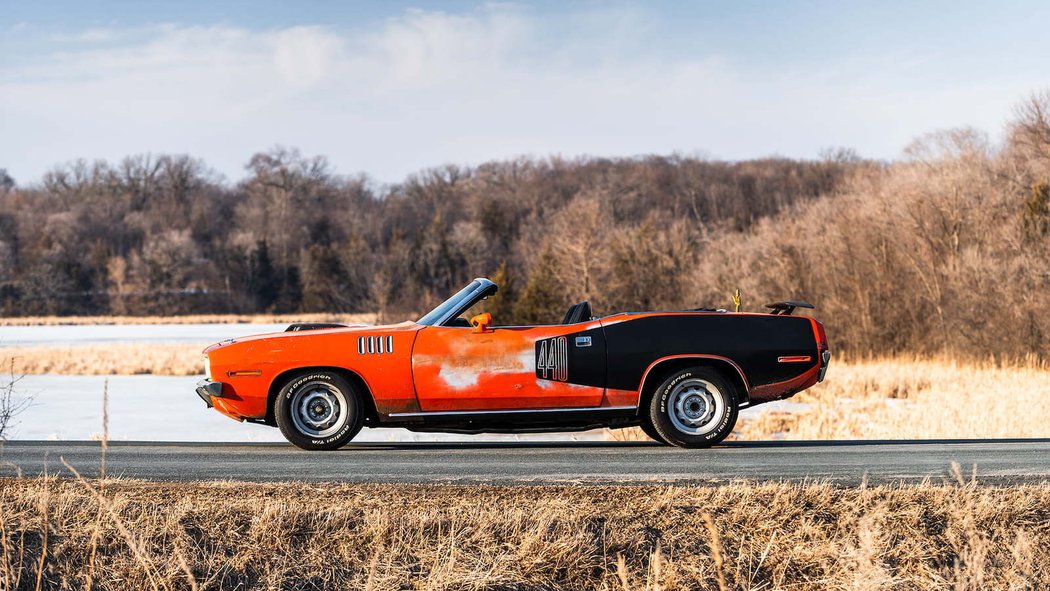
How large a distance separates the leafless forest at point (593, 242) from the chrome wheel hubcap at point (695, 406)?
23.7 m

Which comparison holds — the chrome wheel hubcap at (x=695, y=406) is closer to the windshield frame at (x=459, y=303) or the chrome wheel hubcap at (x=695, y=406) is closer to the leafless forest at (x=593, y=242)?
the windshield frame at (x=459, y=303)

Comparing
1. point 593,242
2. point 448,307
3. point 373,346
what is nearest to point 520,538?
point 373,346

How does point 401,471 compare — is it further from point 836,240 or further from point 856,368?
point 836,240

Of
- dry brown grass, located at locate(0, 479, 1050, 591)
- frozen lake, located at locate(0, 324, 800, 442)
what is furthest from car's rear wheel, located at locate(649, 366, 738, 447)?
frozen lake, located at locate(0, 324, 800, 442)

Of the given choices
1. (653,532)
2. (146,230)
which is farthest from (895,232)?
(146,230)

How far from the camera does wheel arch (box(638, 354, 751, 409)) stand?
→ 9453 millimetres

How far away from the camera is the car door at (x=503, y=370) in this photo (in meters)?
9.30

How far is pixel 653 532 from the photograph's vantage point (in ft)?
22.3

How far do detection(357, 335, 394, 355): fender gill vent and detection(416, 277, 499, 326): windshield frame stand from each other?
41 cm

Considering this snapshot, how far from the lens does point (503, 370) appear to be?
9.29 metres

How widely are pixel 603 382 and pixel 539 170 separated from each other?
346ft

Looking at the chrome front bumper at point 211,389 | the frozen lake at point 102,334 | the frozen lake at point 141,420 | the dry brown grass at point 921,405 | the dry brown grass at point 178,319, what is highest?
the dry brown grass at point 178,319

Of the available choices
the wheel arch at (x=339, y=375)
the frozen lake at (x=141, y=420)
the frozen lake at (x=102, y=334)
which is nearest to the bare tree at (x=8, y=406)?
the frozen lake at (x=141, y=420)

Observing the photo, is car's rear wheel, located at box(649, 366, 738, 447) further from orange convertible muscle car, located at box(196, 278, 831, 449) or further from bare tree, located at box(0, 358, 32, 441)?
bare tree, located at box(0, 358, 32, 441)
